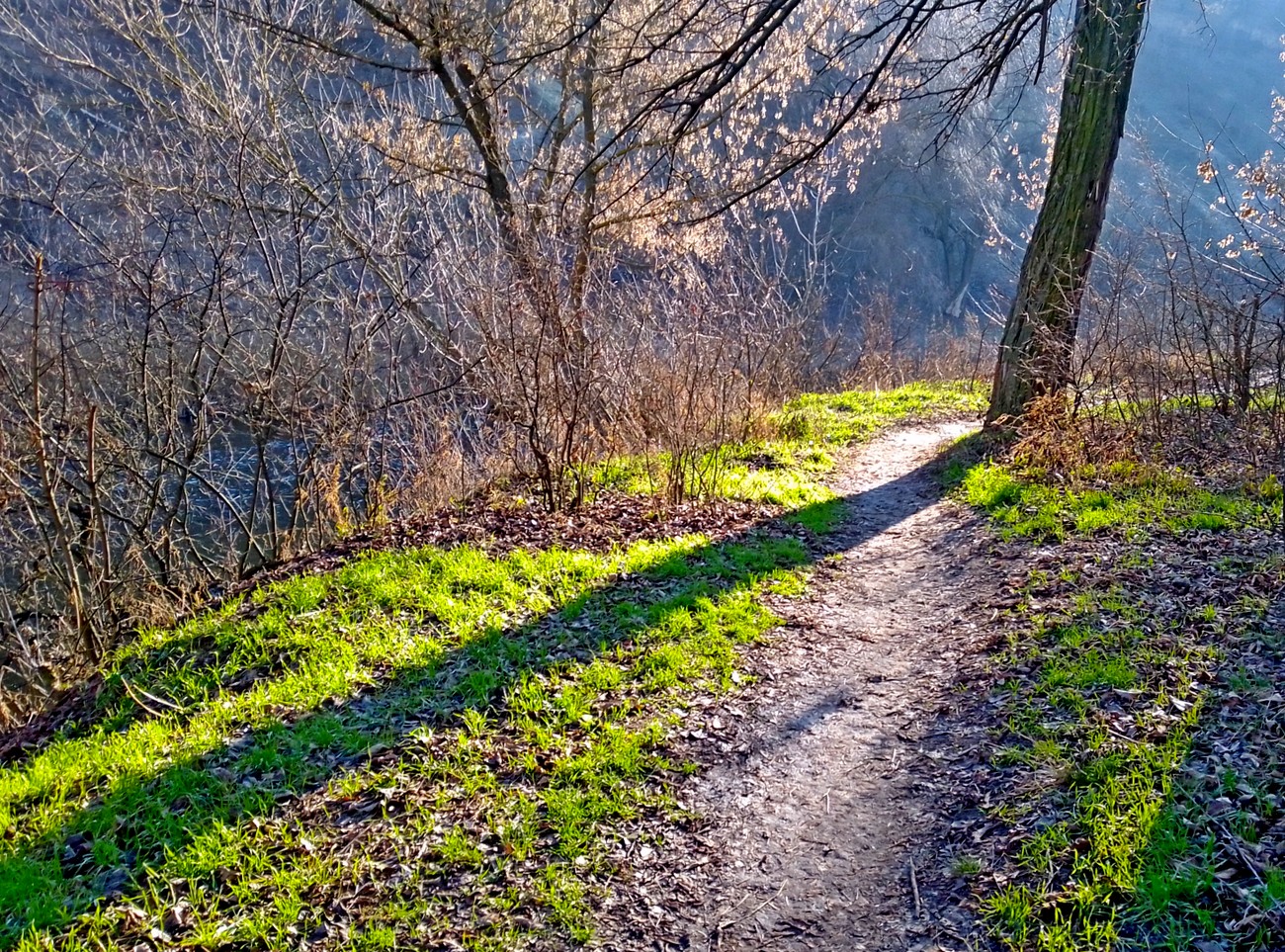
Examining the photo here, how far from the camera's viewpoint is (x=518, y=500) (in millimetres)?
7477

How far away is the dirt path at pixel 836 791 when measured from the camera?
2.84 meters

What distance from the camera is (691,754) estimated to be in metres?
3.84

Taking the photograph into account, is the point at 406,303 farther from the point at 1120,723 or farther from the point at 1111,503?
the point at 1120,723

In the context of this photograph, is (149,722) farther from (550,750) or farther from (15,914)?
(550,750)

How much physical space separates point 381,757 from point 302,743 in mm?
450

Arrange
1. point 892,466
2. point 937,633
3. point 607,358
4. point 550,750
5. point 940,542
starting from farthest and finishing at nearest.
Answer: point 892,466, point 607,358, point 940,542, point 937,633, point 550,750

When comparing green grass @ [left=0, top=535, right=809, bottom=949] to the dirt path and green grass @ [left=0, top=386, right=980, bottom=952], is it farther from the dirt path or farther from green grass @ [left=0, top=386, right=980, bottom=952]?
the dirt path

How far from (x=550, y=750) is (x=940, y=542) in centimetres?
436

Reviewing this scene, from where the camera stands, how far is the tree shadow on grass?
3027 mm

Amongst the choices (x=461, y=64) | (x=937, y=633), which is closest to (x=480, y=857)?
(x=937, y=633)

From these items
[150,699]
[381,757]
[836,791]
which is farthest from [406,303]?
[836,791]

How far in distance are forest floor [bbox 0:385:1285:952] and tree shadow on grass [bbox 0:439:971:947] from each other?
2 centimetres

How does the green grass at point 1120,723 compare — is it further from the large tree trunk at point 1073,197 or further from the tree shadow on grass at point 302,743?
the large tree trunk at point 1073,197

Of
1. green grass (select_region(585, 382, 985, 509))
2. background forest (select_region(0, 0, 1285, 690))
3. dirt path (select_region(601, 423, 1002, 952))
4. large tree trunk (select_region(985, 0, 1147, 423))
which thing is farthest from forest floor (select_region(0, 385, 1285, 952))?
large tree trunk (select_region(985, 0, 1147, 423))
